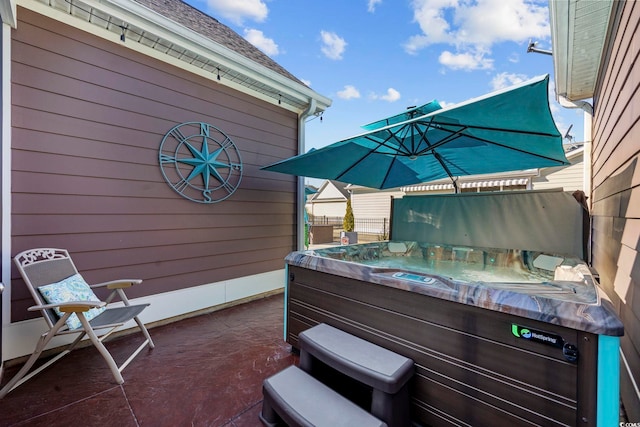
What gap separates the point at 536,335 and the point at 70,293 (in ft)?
10.7

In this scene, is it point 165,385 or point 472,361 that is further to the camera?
point 165,385

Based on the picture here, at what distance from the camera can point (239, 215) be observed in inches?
151

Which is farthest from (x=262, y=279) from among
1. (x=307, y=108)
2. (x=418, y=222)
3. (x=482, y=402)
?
(x=482, y=402)

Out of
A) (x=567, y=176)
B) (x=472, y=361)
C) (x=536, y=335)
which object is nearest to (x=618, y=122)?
(x=536, y=335)

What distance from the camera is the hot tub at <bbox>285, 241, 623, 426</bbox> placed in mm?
1086

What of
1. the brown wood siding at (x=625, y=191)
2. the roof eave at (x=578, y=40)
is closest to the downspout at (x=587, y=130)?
the roof eave at (x=578, y=40)

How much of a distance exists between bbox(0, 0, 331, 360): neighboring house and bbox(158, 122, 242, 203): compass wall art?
17 millimetres

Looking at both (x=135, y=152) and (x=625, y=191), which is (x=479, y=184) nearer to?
(x=625, y=191)

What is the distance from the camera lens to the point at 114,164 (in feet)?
9.11

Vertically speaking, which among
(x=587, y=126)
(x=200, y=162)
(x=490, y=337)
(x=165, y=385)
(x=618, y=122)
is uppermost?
(x=587, y=126)

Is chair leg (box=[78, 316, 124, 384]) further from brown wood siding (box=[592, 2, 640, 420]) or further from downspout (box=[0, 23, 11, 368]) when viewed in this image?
brown wood siding (box=[592, 2, 640, 420])

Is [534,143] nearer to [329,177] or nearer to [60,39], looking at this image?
[329,177]

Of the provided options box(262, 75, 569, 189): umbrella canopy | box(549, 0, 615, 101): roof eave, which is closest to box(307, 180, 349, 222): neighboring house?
box(262, 75, 569, 189): umbrella canopy

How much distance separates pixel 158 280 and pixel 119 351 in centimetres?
78
